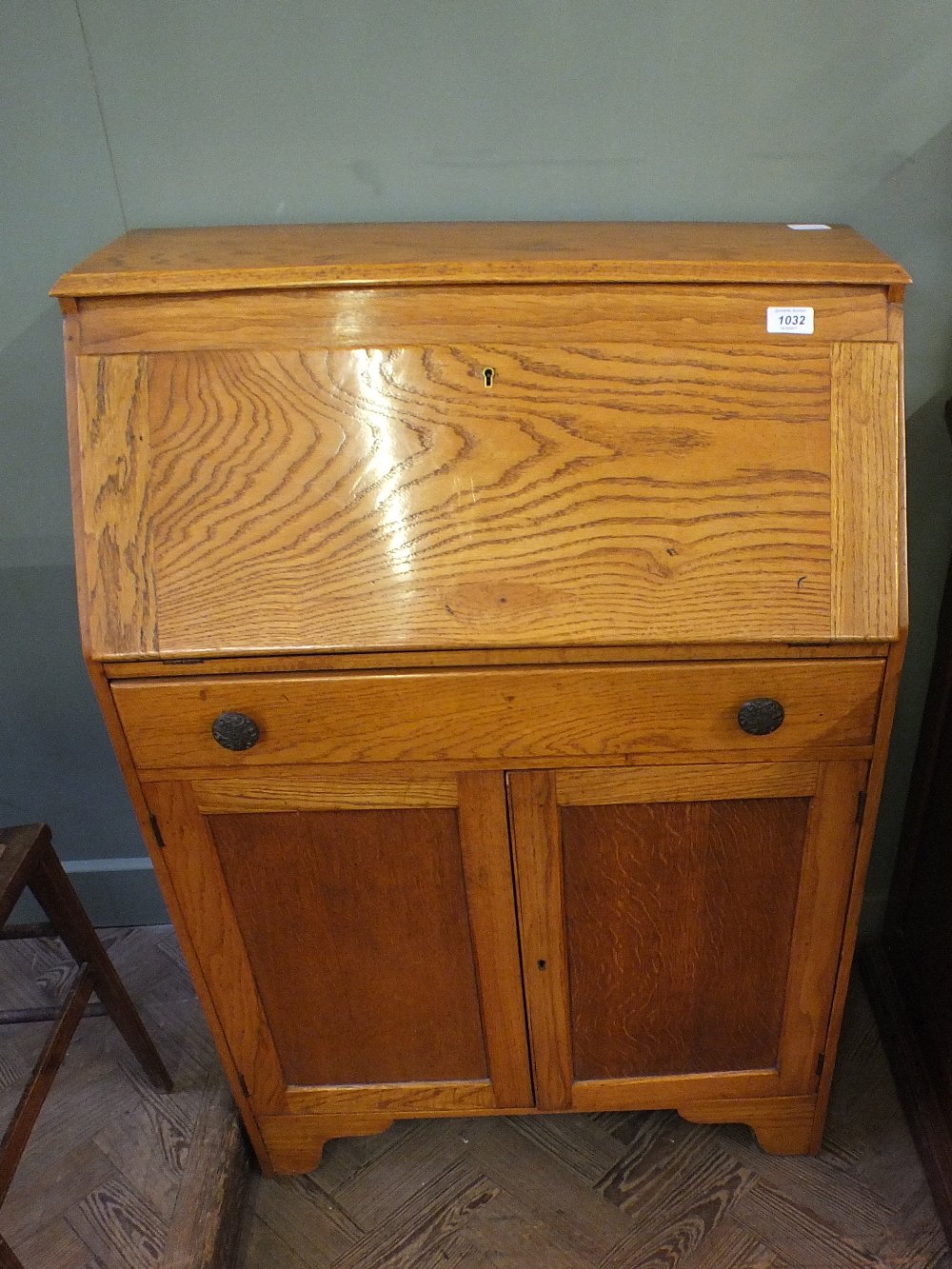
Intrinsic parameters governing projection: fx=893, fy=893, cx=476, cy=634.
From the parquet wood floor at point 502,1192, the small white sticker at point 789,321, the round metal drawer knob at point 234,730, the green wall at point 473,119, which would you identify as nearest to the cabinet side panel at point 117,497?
the round metal drawer knob at point 234,730

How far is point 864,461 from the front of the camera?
3.12 feet

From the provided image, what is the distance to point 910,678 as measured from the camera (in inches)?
60.0

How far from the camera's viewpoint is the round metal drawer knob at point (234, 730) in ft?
3.20

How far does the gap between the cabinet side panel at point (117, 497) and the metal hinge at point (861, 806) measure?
817 mm

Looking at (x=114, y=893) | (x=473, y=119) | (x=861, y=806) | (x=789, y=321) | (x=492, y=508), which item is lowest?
(x=114, y=893)

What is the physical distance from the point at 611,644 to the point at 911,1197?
1.08 m

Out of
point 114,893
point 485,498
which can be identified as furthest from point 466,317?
point 114,893

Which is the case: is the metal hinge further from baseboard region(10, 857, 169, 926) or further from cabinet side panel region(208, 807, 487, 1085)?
baseboard region(10, 857, 169, 926)

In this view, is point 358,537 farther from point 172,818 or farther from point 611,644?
point 172,818

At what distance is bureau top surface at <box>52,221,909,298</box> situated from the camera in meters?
0.94

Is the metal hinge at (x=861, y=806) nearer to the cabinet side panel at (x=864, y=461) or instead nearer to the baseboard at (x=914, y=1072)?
the cabinet side panel at (x=864, y=461)

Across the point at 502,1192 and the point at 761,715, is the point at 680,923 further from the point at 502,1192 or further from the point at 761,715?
the point at 502,1192

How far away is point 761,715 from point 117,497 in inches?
29.0

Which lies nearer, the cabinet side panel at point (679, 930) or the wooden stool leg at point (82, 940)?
the cabinet side panel at point (679, 930)
